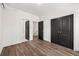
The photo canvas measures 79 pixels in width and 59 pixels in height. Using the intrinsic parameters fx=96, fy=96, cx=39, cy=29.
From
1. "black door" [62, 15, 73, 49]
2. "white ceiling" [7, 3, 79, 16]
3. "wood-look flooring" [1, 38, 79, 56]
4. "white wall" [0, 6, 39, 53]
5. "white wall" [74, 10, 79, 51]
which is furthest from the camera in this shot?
"white wall" [0, 6, 39, 53]

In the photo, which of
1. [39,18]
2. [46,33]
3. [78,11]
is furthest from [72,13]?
[39,18]

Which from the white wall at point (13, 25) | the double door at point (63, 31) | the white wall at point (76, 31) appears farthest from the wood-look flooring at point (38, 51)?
the white wall at point (13, 25)

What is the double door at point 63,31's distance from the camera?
5348 mm

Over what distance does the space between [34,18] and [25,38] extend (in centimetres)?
229

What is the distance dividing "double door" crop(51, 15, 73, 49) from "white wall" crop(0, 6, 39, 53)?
250cm

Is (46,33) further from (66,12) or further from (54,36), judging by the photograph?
(66,12)

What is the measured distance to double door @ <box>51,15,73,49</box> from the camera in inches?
211

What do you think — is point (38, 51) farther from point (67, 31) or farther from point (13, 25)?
point (13, 25)

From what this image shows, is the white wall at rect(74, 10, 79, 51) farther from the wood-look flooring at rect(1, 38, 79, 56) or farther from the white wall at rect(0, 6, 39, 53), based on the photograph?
the white wall at rect(0, 6, 39, 53)

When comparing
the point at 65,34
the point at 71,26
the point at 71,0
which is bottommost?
the point at 65,34

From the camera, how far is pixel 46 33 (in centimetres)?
856

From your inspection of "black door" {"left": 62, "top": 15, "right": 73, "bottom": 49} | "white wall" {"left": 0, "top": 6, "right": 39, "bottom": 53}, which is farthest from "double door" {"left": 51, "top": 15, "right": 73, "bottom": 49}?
"white wall" {"left": 0, "top": 6, "right": 39, "bottom": 53}

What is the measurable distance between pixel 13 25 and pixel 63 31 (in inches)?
142

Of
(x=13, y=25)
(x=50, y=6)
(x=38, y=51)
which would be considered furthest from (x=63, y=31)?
(x=13, y=25)
